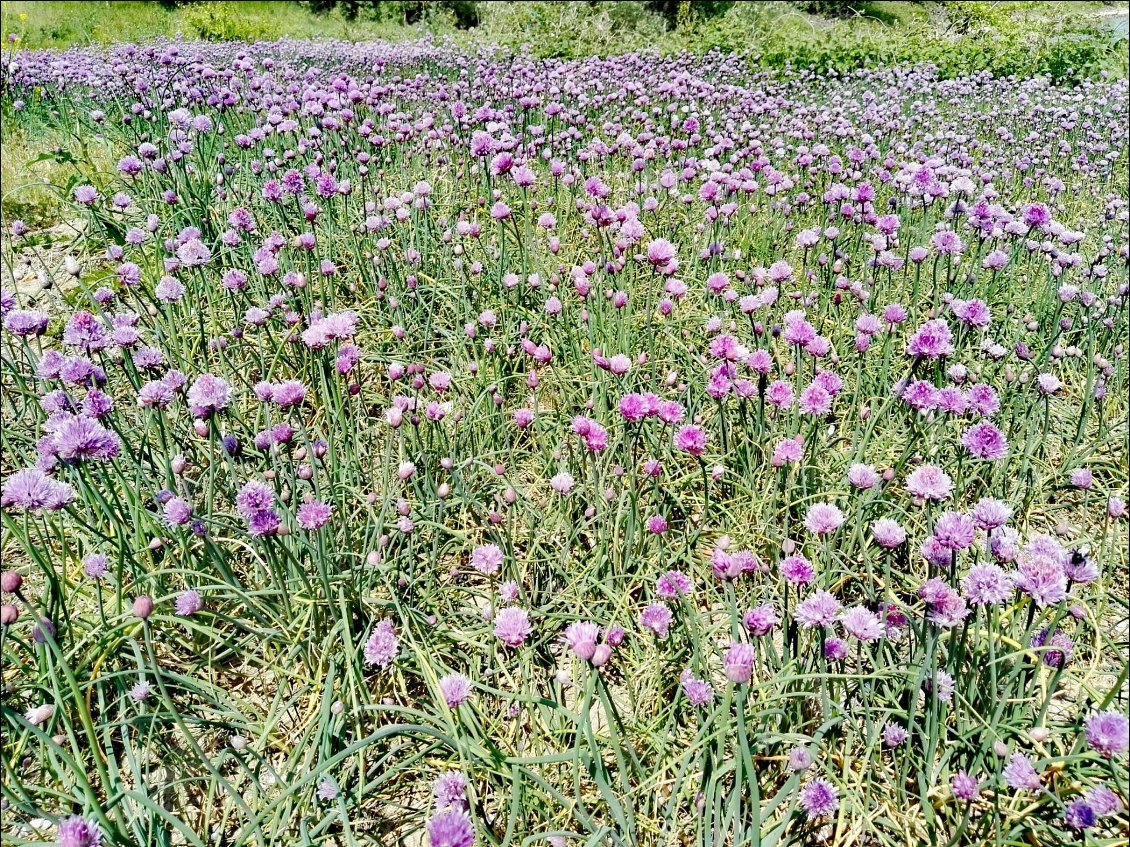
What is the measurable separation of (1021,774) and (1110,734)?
0.52ft

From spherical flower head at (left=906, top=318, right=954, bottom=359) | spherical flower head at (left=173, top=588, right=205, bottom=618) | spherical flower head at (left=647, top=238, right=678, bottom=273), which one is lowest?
spherical flower head at (left=173, top=588, right=205, bottom=618)

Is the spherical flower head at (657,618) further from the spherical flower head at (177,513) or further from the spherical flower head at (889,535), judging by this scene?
the spherical flower head at (177,513)

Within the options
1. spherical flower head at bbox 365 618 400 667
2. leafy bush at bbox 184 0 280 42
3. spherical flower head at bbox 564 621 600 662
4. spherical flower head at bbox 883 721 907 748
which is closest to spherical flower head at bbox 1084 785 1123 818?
spherical flower head at bbox 883 721 907 748

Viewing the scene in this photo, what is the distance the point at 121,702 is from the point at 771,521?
5.16 ft

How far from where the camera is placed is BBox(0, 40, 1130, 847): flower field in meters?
1.27

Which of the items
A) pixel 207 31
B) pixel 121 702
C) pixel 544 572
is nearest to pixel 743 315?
pixel 544 572

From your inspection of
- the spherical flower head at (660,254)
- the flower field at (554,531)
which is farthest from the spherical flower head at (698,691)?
the spherical flower head at (660,254)

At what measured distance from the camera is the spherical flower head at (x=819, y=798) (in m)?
1.23

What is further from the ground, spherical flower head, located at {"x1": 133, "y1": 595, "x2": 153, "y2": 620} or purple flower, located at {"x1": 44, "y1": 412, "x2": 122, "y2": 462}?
purple flower, located at {"x1": 44, "y1": 412, "x2": 122, "y2": 462}

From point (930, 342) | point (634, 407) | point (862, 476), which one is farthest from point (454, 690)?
point (930, 342)

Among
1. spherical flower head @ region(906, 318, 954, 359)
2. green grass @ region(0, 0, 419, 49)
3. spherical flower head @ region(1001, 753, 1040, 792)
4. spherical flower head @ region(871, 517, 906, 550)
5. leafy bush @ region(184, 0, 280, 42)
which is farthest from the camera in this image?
green grass @ region(0, 0, 419, 49)

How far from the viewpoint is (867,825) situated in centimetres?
130

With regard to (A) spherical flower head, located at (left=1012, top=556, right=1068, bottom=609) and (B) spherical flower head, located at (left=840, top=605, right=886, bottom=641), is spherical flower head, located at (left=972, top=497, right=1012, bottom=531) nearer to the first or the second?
(A) spherical flower head, located at (left=1012, top=556, right=1068, bottom=609)

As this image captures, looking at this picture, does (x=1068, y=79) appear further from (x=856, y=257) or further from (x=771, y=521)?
(x=771, y=521)
